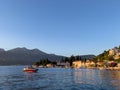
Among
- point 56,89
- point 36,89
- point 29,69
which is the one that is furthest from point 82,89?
point 29,69

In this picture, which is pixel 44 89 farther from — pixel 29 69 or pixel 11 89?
pixel 29 69

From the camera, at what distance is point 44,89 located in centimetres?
6191

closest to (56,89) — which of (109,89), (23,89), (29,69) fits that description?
(23,89)

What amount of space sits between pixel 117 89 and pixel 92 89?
6.24m

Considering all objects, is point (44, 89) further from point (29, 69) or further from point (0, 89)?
point (29, 69)

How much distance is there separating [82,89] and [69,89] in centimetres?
333

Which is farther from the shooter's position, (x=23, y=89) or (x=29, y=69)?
(x=29, y=69)

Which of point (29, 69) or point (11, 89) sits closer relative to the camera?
point (11, 89)

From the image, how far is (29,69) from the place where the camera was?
17812cm

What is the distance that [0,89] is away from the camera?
62406mm

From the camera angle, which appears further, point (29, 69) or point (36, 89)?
point (29, 69)

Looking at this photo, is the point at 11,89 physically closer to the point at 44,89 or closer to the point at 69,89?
the point at 44,89

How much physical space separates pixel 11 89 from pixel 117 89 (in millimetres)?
26939

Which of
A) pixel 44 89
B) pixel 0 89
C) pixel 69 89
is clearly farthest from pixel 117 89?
pixel 0 89
